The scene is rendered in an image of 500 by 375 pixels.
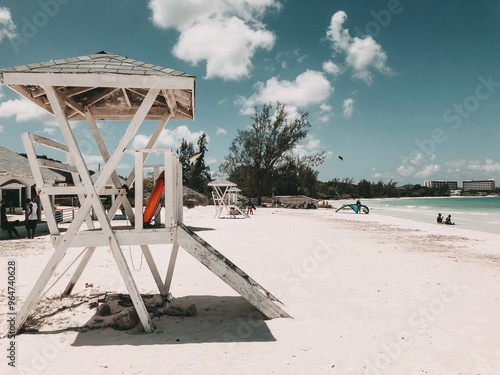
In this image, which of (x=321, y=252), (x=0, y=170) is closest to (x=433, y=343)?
(x=321, y=252)

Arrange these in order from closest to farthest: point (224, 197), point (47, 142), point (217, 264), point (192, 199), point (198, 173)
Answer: point (217, 264) → point (47, 142) → point (224, 197) → point (192, 199) → point (198, 173)

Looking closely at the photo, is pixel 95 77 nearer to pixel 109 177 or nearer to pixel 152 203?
pixel 109 177

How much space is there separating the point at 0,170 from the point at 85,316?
1212 centimetres

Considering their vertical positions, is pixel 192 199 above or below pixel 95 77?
below

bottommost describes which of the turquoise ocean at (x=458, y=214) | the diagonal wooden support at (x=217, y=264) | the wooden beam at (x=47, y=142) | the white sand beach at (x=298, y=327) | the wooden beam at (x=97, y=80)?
the turquoise ocean at (x=458, y=214)

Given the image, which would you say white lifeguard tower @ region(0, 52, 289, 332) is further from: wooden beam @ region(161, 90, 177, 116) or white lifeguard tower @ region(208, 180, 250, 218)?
white lifeguard tower @ region(208, 180, 250, 218)

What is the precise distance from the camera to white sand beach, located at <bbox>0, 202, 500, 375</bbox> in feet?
11.6

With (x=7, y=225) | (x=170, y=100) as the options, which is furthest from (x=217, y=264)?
(x=7, y=225)

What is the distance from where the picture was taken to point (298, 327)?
14.8 ft

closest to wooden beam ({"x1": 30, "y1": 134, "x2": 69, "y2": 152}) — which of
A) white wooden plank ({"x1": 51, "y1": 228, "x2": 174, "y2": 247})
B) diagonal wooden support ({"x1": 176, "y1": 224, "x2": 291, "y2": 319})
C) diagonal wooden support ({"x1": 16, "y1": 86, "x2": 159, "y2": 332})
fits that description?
diagonal wooden support ({"x1": 16, "y1": 86, "x2": 159, "y2": 332})

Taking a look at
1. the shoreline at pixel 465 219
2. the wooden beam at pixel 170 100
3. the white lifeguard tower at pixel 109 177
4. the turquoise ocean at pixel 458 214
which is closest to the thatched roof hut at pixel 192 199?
the shoreline at pixel 465 219

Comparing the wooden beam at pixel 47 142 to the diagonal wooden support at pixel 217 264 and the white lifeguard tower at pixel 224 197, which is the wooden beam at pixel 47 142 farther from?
the white lifeguard tower at pixel 224 197

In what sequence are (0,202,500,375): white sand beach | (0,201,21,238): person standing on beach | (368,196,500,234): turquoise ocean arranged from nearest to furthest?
1. (0,202,500,375): white sand beach
2. (0,201,21,238): person standing on beach
3. (368,196,500,234): turquoise ocean

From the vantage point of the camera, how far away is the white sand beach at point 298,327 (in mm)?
3537
